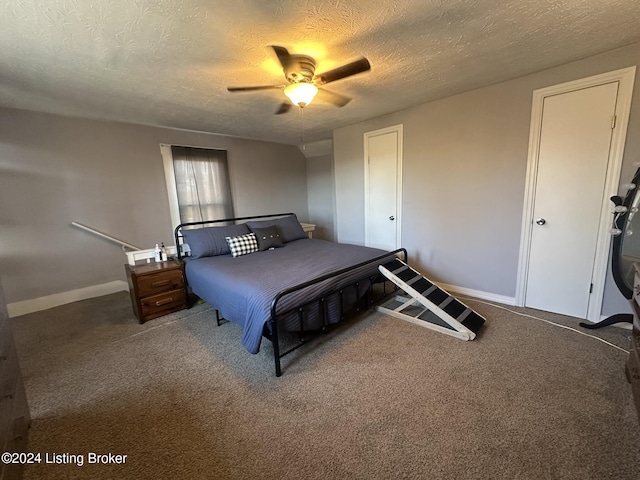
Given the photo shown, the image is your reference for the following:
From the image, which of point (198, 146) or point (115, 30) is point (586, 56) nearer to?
point (115, 30)

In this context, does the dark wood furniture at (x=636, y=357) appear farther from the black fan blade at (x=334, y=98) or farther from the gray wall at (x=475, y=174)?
the black fan blade at (x=334, y=98)

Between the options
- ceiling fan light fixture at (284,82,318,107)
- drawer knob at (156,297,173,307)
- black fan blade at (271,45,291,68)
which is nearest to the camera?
black fan blade at (271,45,291,68)

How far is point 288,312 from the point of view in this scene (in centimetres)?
204

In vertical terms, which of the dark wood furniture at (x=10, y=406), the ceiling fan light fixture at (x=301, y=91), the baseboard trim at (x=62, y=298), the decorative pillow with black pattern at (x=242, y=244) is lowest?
the baseboard trim at (x=62, y=298)

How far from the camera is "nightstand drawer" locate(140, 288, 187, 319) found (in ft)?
9.46

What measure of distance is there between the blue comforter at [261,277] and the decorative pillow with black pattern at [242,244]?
0.36 ft

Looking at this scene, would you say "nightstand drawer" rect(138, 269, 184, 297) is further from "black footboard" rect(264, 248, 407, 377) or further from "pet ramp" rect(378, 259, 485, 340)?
"pet ramp" rect(378, 259, 485, 340)

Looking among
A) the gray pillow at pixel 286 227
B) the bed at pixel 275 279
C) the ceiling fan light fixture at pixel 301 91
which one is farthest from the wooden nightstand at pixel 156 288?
the ceiling fan light fixture at pixel 301 91

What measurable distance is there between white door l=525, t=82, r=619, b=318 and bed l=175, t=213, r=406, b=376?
5.16ft

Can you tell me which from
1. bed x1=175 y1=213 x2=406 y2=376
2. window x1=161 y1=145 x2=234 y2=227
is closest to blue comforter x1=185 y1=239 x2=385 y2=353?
bed x1=175 y1=213 x2=406 y2=376

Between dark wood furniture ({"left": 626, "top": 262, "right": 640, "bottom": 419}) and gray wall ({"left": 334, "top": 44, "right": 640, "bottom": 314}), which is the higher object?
gray wall ({"left": 334, "top": 44, "right": 640, "bottom": 314})

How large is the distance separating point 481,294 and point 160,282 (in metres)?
3.74

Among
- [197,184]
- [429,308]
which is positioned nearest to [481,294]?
[429,308]

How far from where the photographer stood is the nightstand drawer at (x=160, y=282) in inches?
112
